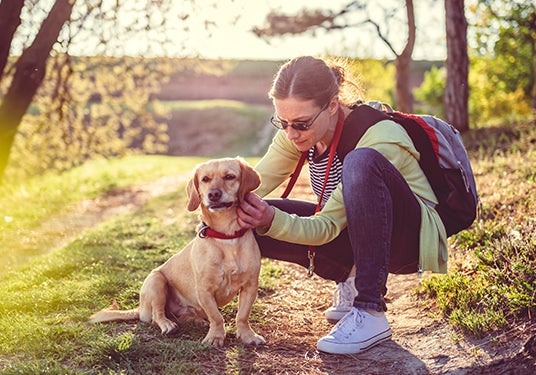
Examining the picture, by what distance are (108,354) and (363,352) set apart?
1.45m

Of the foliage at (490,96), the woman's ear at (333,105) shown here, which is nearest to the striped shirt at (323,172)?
the woman's ear at (333,105)

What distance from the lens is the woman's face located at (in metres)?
3.57

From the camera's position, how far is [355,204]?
132 inches

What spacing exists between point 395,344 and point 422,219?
766 millimetres

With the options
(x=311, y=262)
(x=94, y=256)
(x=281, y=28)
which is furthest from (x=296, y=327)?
(x=281, y=28)

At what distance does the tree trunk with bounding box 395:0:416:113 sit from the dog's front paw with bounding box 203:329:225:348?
9139 mm

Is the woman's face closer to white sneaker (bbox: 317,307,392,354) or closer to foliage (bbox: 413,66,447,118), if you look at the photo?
white sneaker (bbox: 317,307,392,354)

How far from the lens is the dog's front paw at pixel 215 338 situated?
348 centimetres

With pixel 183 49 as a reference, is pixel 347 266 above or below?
below

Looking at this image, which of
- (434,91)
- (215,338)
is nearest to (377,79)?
(434,91)

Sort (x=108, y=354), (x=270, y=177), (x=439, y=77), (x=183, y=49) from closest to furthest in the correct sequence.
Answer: (x=108, y=354) → (x=270, y=177) → (x=183, y=49) → (x=439, y=77)

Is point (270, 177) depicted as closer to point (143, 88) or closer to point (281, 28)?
point (281, 28)

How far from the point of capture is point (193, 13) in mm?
8367

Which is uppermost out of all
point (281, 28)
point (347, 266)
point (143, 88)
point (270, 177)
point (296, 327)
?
point (281, 28)
